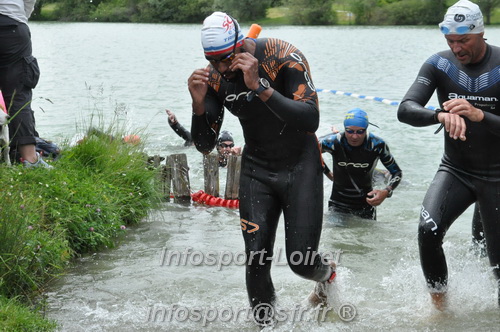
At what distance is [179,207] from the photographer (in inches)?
365

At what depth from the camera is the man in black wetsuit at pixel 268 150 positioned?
14.5 ft

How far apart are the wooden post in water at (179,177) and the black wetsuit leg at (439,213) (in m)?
4.88

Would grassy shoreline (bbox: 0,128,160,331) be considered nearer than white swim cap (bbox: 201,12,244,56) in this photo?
No

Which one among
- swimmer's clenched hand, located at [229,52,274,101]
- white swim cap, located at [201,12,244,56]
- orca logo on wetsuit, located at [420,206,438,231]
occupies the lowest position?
orca logo on wetsuit, located at [420,206,438,231]

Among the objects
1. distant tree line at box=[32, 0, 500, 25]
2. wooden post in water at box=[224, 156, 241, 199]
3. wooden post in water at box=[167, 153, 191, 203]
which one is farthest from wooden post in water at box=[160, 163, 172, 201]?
distant tree line at box=[32, 0, 500, 25]

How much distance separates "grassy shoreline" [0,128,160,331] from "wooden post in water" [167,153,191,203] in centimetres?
58

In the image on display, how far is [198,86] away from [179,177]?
514cm

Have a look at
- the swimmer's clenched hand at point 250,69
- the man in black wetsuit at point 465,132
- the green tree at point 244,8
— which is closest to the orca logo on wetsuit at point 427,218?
the man in black wetsuit at point 465,132

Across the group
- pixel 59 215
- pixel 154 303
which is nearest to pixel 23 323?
pixel 154 303

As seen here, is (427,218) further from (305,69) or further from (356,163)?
(356,163)

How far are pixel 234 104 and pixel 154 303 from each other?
2.01 metres

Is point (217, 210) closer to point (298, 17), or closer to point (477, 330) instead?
point (477, 330)

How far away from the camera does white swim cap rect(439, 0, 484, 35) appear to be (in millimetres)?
4727

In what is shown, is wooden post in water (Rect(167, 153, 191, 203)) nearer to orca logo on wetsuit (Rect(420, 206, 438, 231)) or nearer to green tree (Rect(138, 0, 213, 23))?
orca logo on wetsuit (Rect(420, 206, 438, 231))
